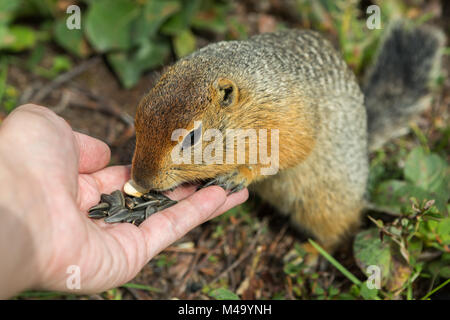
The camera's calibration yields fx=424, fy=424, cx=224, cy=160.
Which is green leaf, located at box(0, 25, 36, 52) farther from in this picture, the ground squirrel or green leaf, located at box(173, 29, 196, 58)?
the ground squirrel

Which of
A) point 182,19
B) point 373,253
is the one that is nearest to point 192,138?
point 373,253

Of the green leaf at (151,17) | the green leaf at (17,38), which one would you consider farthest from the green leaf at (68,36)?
the green leaf at (151,17)

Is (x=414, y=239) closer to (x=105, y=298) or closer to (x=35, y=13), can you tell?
(x=105, y=298)

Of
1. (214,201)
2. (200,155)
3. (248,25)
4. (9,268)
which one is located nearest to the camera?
(9,268)

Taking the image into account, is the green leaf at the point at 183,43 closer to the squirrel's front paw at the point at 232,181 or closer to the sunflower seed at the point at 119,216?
the squirrel's front paw at the point at 232,181

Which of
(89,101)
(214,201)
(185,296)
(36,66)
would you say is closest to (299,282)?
(185,296)
